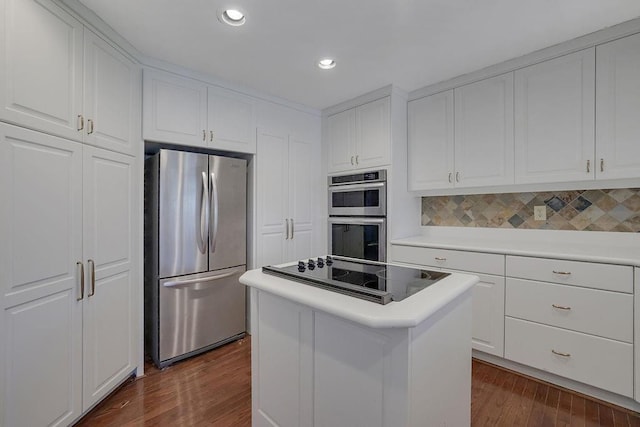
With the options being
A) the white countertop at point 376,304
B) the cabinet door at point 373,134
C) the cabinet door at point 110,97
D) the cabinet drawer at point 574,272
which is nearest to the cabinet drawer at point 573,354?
the cabinet drawer at point 574,272

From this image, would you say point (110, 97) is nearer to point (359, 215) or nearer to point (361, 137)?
point (361, 137)

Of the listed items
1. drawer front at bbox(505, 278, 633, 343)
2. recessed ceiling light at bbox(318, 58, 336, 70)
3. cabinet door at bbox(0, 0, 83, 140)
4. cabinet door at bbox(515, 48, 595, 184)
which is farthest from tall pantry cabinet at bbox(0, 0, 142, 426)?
cabinet door at bbox(515, 48, 595, 184)

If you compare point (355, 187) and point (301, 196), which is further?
point (301, 196)

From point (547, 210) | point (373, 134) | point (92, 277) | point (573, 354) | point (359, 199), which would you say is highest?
point (373, 134)

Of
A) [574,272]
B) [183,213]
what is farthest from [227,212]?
[574,272]

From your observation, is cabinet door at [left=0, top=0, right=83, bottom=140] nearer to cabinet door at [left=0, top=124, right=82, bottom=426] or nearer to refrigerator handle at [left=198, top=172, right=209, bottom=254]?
cabinet door at [left=0, top=124, right=82, bottom=426]

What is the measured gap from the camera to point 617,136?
1.89 metres

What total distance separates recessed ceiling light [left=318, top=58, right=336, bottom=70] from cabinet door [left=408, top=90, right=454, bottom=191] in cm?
98

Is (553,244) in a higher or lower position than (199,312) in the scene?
higher

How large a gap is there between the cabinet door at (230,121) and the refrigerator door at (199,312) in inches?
44.6

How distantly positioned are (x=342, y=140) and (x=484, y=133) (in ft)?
4.45

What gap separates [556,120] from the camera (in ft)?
6.93

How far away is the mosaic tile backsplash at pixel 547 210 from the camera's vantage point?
2.11m

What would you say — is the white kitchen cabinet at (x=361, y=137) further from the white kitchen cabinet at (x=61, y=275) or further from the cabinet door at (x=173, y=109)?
the white kitchen cabinet at (x=61, y=275)
